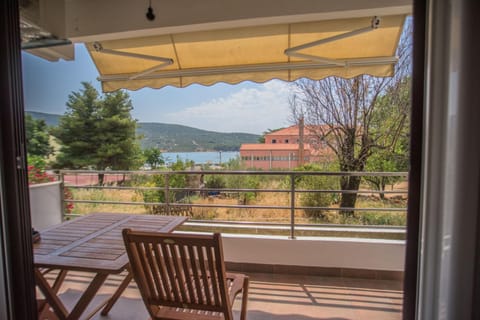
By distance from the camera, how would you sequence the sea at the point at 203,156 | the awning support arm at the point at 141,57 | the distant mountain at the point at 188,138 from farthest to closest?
the distant mountain at the point at 188,138 → the sea at the point at 203,156 → the awning support arm at the point at 141,57

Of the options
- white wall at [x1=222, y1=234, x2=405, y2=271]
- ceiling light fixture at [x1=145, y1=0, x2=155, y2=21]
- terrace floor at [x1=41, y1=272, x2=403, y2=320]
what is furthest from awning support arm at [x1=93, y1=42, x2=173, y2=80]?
terrace floor at [x1=41, y1=272, x2=403, y2=320]

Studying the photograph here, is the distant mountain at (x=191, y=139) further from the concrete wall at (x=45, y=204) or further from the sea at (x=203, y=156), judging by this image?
the concrete wall at (x=45, y=204)

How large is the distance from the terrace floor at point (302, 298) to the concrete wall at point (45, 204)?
1062mm

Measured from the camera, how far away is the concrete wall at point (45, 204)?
10.5 feet

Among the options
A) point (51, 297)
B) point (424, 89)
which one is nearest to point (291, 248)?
point (51, 297)

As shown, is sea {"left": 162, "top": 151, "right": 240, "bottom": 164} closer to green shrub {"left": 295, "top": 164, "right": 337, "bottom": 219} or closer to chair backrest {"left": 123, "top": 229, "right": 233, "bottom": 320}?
green shrub {"left": 295, "top": 164, "right": 337, "bottom": 219}

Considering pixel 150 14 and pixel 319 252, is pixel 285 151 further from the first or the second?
pixel 150 14

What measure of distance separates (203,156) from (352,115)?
2.78 m

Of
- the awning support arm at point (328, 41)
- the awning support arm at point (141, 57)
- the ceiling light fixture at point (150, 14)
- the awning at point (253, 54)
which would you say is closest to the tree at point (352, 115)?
the awning at point (253, 54)

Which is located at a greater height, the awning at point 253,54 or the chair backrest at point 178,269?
the awning at point 253,54

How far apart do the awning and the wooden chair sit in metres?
1.82

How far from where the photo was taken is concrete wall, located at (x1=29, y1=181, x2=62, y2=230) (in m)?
3.19

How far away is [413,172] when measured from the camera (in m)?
0.81

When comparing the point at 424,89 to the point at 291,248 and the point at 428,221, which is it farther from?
the point at 291,248
